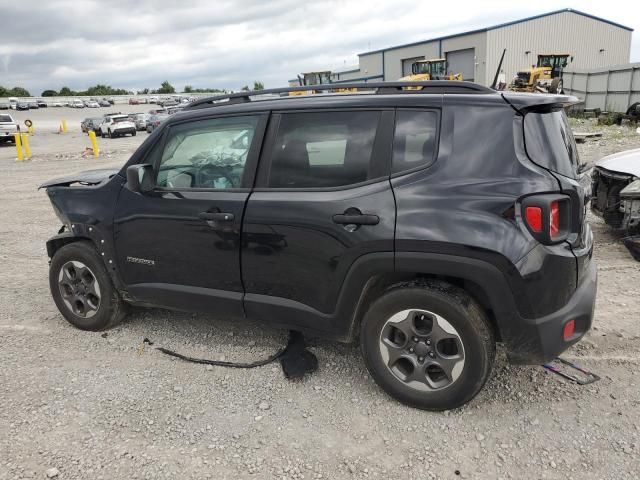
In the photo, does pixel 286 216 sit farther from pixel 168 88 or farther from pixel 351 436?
pixel 168 88

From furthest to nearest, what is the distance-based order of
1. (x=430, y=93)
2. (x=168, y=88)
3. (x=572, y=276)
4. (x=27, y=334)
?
(x=168, y=88) < (x=27, y=334) < (x=430, y=93) < (x=572, y=276)

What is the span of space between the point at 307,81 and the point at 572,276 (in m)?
33.4

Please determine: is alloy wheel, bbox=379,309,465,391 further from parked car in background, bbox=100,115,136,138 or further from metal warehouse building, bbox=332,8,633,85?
metal warehouse building, bbox=332,8,633,85

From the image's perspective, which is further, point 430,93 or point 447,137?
point 430,93

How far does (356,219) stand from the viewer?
2805 mm

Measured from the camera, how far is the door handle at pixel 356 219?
2775 mm

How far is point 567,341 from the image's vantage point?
271 cm

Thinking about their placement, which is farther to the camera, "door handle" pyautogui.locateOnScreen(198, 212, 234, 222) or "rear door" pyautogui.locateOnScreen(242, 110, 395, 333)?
"door handle" pyautogui.locateOnScreen(198, 212, 234, 222)

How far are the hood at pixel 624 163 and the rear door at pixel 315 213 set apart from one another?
3844 mm

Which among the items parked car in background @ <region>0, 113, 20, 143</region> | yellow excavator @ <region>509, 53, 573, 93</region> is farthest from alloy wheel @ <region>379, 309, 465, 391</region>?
parked car in background @ <region>0, 113, 20, 143</region>

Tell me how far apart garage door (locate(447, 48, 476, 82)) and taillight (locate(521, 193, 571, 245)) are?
4324cm

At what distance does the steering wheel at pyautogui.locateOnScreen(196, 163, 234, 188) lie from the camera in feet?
11.2

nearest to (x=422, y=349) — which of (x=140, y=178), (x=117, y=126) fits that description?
(x=140, y=178)

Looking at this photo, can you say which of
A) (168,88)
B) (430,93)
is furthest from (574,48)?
(168,88)
